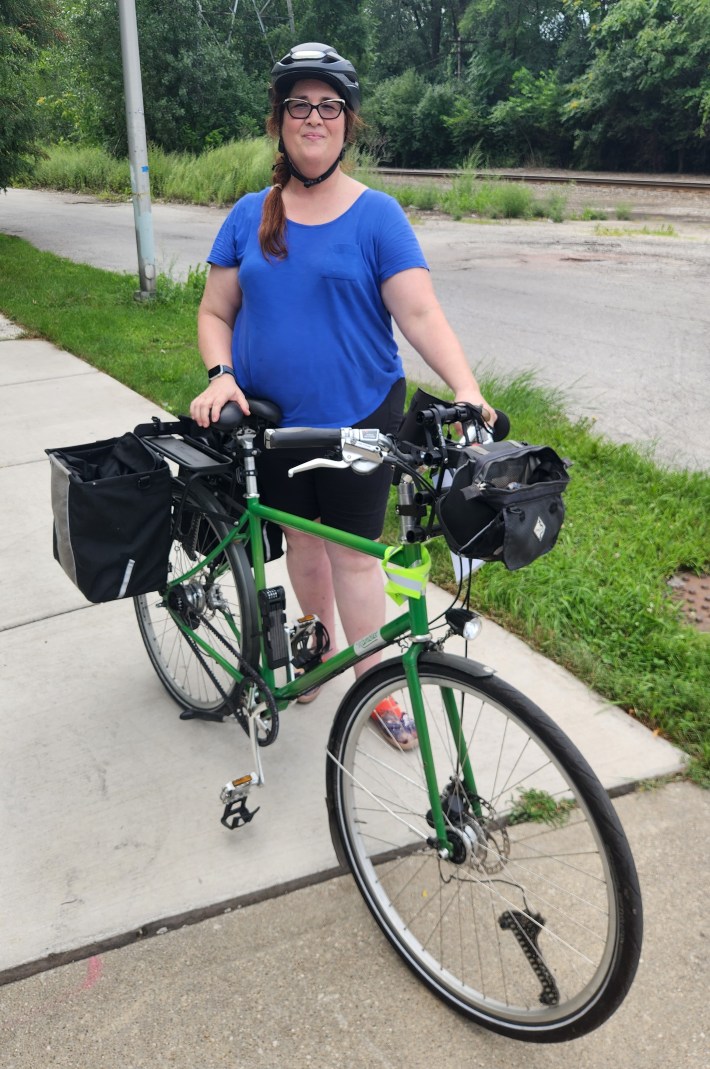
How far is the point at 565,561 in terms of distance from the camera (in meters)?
4.00

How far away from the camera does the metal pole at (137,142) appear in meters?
8.31

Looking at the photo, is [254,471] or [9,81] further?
[9,81]

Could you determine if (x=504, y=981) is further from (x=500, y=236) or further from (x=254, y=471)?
(x=500, y=236)

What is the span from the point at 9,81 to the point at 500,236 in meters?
8.05

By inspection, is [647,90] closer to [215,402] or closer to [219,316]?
[219,316]

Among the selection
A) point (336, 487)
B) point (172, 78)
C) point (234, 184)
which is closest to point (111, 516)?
point (336, 487)

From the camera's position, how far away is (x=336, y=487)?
8.73ft

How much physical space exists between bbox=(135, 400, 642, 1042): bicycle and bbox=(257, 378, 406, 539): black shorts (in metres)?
0.09

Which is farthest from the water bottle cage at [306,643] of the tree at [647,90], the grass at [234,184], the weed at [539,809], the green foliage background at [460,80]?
the tree at [647,90]

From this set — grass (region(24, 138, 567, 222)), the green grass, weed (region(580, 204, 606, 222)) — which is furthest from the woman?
the green grass

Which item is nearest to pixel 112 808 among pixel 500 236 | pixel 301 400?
pixel 301 400

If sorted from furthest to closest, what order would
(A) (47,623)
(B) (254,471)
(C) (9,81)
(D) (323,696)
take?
(C) (9,81), (A) (47,623), (D) (323,696), (B) (254,471)

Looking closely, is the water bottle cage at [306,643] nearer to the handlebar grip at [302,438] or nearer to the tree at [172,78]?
the handlebar grip at [302,438]

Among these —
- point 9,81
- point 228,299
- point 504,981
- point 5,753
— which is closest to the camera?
point 504,981
